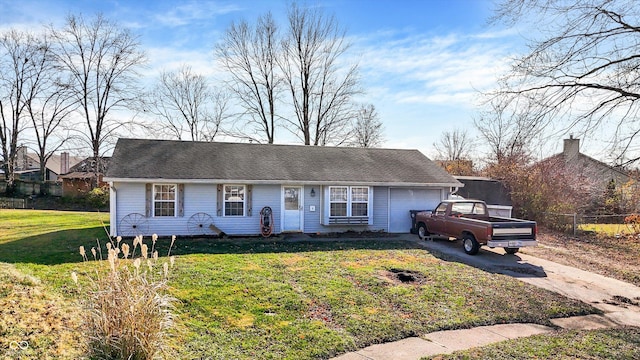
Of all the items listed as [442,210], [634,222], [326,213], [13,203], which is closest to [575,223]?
[634,222]

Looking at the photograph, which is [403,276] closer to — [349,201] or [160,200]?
[349,201]

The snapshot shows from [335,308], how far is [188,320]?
2.43 metres

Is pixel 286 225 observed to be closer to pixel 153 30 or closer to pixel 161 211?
pixel 161 211

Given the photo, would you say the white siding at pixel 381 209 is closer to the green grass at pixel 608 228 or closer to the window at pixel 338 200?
the window at pixel 338 200

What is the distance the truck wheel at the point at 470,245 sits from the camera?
467 inches

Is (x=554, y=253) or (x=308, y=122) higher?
(x=308, y=122)

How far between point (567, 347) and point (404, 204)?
11.1 m

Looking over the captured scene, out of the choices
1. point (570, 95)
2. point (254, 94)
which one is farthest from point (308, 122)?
point (570, 95)

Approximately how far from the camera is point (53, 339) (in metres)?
4.87

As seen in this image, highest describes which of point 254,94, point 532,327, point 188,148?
point 254,94

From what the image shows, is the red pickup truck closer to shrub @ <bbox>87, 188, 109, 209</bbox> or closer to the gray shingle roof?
the gray shingle roof

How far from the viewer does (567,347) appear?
5.46m

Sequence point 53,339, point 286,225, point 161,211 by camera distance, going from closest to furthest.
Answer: point 53,339 < point 161,211 < point 286,225

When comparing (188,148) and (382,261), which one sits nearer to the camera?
(382,261)
